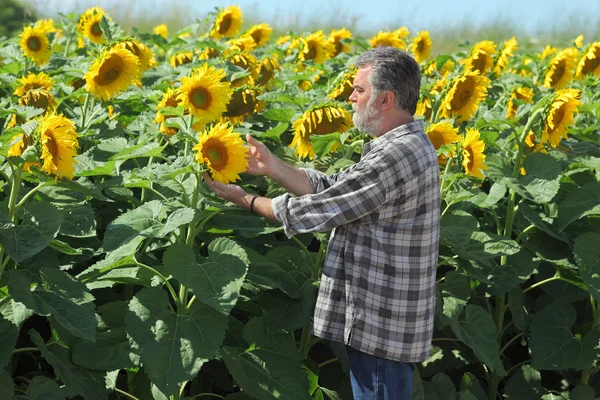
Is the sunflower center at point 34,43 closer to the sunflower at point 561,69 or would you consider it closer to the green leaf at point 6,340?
the green leaf at point 6,340

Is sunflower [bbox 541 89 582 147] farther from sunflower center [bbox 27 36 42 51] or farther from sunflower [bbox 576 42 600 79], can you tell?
sunflower center [bbox 27 36 42 51]

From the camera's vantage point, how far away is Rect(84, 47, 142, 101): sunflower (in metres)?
3.86

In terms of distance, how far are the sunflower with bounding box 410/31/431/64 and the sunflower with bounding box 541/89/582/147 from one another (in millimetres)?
2035

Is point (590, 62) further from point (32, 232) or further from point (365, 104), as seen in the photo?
point (32, 232)

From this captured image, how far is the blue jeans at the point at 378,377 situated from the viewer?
3.08 metres

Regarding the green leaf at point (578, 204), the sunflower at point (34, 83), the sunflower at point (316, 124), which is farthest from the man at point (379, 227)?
the sunflower at point (34, 83)

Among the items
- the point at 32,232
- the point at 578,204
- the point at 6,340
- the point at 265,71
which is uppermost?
the point at 32,232

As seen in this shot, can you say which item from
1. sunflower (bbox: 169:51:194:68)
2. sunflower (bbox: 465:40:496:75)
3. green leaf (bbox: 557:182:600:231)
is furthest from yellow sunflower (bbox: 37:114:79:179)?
sunflower (bbox: 465:40:496:75)

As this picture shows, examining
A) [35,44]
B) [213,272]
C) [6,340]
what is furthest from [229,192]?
[35,44]

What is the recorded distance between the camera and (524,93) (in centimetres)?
498

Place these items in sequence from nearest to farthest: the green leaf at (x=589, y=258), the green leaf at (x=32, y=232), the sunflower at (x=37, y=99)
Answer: the green leaf at (x=32, y=232) < the green leaf at (x=589, y=258) < the sunflower at (x=37, y=99)

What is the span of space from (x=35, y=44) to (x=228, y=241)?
7.97 ft

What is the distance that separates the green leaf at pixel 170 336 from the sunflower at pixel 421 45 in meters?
3.21

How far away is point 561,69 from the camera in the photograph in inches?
212
